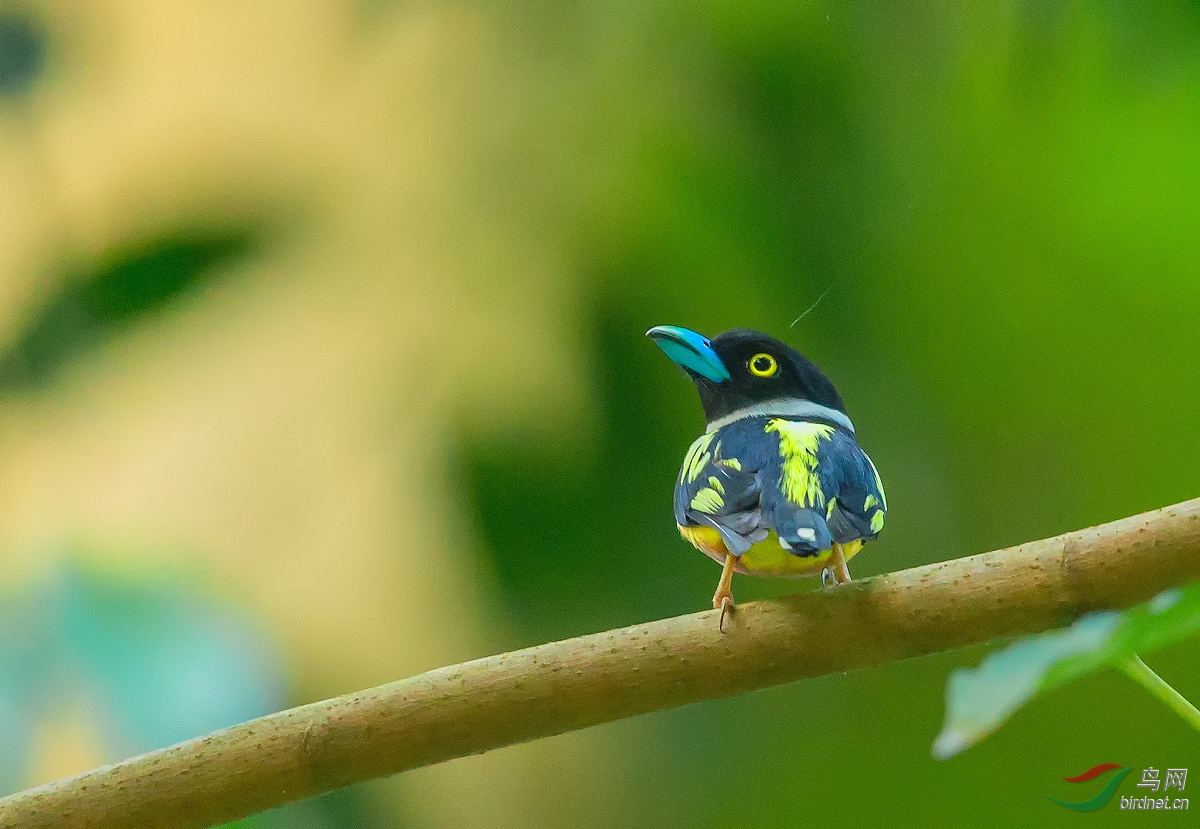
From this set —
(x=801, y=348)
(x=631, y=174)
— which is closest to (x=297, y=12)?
(x=631, y=174)

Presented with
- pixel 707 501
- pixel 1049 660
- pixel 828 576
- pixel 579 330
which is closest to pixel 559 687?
pixel 707 501

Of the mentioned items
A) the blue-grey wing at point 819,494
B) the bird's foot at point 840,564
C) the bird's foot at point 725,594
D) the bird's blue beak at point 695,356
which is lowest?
the bird's foot at point 840,564

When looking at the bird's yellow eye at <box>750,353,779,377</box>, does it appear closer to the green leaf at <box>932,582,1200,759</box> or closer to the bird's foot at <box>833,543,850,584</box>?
the bird's foot at <box>833,543,850,584</box>

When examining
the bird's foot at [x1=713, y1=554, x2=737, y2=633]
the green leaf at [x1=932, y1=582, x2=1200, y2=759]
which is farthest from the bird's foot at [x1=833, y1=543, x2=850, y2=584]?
the green leaf at [x1=932, y1=582, x2=1200, y2=759]

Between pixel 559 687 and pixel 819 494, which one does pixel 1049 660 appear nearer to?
pixel 559 687

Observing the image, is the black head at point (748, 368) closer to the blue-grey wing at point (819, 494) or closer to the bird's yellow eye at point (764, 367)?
the bird's yellow eye at point (764, 367)

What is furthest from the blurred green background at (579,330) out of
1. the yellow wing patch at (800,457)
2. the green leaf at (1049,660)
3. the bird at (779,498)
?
the green leaf at (1049,660)

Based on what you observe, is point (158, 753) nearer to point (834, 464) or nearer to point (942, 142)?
point (834, 464)
